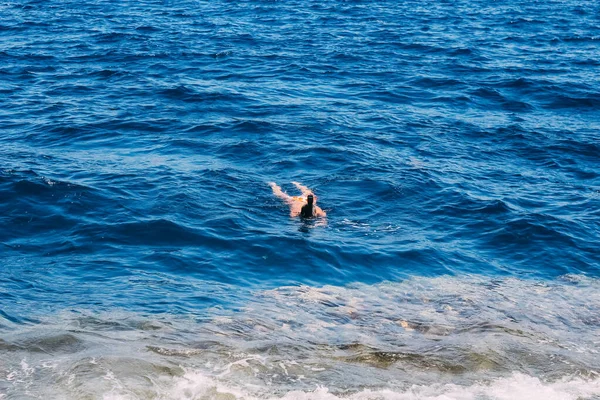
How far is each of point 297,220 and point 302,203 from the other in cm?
107

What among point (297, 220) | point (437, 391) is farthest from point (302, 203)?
point (437, 391)

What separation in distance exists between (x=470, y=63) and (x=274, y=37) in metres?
10.5

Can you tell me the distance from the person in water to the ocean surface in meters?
0.37

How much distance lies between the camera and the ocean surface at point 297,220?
14.9 metres

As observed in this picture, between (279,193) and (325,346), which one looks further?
(279,193)

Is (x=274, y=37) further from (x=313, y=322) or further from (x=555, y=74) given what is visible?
(x=313, y=322)

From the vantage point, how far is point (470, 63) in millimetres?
38656

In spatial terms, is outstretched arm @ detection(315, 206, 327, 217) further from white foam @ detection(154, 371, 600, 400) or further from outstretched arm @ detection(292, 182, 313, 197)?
white foam @ detection(154, 371, 600, 400)

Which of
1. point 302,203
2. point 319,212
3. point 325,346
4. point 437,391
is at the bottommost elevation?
point 319,212

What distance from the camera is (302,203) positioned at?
22.9 meters

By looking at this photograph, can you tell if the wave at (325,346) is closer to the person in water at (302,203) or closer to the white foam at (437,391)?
the white foam at (437,391)

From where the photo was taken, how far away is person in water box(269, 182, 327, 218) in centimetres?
2148

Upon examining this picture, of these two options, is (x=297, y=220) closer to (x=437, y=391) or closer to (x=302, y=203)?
(x=302, y=203)

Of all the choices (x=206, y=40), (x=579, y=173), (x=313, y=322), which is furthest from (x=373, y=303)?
(x=206, y=40)
